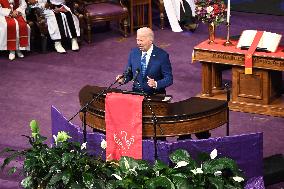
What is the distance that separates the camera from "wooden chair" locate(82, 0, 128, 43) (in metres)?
14.0

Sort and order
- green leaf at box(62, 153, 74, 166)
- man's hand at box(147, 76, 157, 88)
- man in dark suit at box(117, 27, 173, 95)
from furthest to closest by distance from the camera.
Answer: man in dark suit at box(117, 27, 173, 95) < man's hand at box(147, 76, 157, 88) < green leaf at box(62, 153, 74, 166)

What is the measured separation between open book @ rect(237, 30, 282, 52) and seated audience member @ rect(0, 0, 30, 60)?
13.4 feet

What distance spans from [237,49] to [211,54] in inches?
13.4

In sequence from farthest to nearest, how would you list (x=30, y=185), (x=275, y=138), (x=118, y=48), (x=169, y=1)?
(x=169, y=1) → (x=118, y=48) → (x=275, y=138) → (x=30, y=185)

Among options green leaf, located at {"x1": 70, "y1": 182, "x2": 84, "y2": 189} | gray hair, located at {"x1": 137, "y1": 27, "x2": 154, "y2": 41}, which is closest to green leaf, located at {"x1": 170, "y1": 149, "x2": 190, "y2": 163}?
green leaf, located at {"x1": 70, "y1": 182, "x2": 84, "y2": 189}

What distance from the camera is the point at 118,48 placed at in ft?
45.6

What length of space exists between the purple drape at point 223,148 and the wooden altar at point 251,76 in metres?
2.56

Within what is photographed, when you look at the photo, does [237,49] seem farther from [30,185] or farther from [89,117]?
[30,185]

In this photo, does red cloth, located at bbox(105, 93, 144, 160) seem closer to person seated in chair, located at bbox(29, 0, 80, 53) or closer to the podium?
the podium

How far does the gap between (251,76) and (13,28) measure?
4.47 m

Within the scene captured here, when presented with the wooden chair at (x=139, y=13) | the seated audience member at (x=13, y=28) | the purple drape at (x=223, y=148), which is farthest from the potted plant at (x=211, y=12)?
the wooden chair at (x=139, y=13)

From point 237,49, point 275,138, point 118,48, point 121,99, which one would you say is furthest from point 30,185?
point 118,48

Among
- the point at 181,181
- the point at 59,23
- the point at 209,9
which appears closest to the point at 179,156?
the point at 181,181

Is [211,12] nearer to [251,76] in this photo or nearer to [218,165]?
[251,76]
